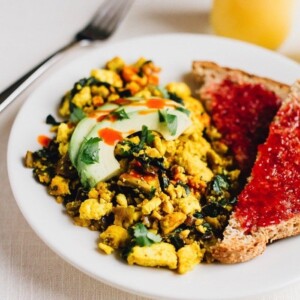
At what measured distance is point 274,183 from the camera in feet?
11.1

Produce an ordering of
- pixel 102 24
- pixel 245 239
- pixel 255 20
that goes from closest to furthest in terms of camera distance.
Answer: pixel 245 239 < pixel 255 20 < pixel 102 24

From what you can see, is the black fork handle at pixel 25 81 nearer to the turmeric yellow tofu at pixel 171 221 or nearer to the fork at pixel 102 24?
the fork at pixel 102 24

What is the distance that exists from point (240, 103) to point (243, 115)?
0.36ft

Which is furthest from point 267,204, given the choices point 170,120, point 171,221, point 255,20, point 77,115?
point 255,20

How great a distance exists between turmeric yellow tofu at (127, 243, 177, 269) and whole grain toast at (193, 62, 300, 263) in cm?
25

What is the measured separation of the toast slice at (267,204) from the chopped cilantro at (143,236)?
12.9 inches

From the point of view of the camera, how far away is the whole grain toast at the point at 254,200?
306 centimetres

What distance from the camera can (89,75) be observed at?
13.4ft

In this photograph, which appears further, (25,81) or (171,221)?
(25,81)

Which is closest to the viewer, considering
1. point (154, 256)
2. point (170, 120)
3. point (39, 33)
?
point (154, 256)

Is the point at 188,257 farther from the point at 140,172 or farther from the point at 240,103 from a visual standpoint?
the point at 240,103

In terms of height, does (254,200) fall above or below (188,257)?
above

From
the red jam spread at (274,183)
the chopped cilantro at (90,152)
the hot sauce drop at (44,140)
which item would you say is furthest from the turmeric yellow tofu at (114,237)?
the hot sauce drop at (44,140)

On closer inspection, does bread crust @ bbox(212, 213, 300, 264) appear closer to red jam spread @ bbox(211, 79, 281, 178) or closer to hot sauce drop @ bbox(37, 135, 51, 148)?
red jam spread @ bbox(211, 79, 281, 178)
